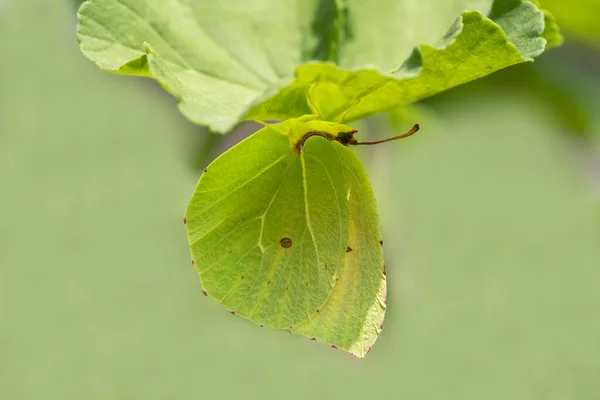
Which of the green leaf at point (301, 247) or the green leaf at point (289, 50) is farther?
the green leaf at point (301, 247)

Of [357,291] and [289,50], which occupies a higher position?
[289,50]

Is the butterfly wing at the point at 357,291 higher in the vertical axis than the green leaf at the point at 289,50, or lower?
lower

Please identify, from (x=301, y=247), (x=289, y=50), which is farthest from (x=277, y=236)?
(x=289, y=50)

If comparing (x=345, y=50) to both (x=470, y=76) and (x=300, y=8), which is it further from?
(x=470, y=76)

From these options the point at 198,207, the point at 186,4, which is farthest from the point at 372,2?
the point at 198,207

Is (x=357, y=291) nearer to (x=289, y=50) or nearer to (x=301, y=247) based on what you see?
(x=301, y=247)
